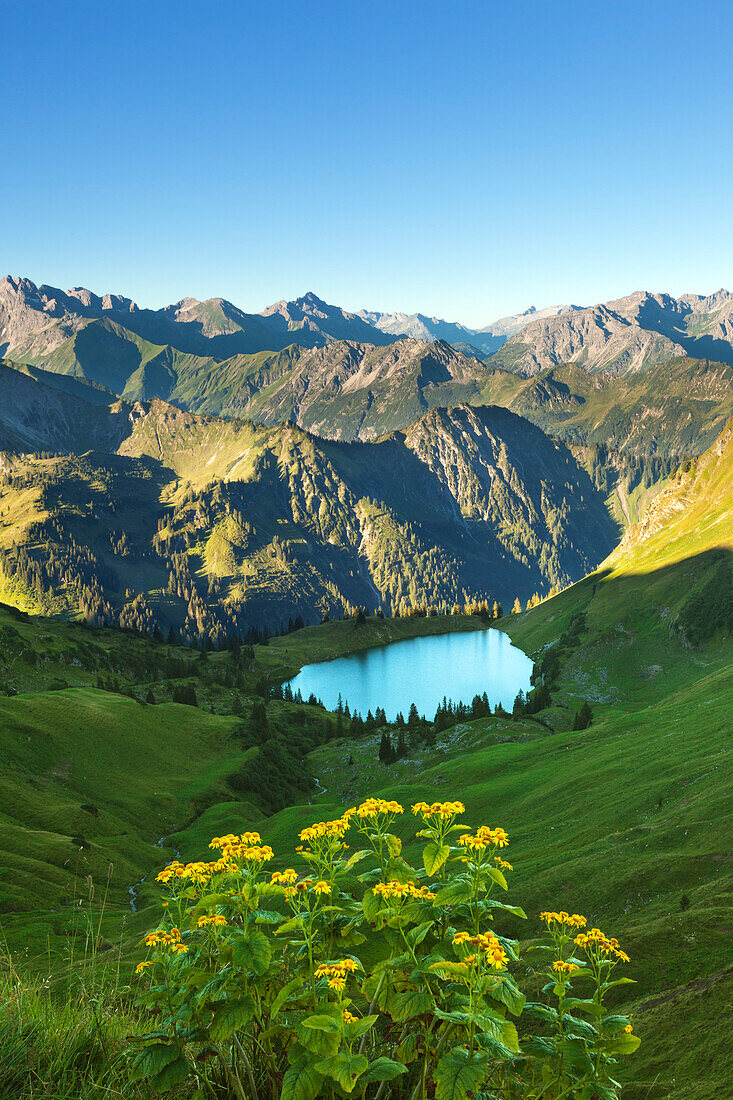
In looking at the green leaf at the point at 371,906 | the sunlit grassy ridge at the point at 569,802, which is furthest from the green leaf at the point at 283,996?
the sunlit grassy ridge at the point at 569,802

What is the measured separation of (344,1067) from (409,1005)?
2.88ft

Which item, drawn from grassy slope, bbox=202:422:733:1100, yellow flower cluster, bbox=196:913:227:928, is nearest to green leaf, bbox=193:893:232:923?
yellow flower cluster, bbox=196:913:227:928

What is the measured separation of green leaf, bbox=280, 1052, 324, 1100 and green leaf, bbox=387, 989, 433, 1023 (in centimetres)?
89

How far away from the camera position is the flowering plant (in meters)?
5.99

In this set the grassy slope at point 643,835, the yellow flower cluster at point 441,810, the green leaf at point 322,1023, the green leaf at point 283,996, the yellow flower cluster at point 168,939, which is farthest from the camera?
the grassy slope at point 643,835

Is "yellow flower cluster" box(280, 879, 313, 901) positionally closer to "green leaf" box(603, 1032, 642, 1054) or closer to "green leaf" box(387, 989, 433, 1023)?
"green leaf" box(387, 989, 433, 1023)

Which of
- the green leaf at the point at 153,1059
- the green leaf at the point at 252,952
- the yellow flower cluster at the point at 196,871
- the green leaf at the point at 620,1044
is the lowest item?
the green leaf at the point at 620,1044

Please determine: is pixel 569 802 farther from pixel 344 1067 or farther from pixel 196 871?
pixel 344 1067

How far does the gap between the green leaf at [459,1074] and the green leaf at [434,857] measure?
160 centimetres

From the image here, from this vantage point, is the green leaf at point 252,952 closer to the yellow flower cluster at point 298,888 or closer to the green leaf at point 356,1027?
the yellow flower cluster at point 298,888

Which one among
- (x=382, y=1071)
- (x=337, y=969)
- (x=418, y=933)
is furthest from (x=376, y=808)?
(x=382, y=1071)

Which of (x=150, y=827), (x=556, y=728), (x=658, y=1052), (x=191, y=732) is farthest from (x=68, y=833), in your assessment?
(x=556, y=728)

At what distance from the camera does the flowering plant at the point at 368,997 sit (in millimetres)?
5992

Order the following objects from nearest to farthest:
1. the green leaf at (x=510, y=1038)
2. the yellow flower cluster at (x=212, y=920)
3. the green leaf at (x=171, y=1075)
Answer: the green leaf at (x=510, y=1038), the green leaf at (x=171, y=1075), the yellow flower cluster at (x=212, y=920)
